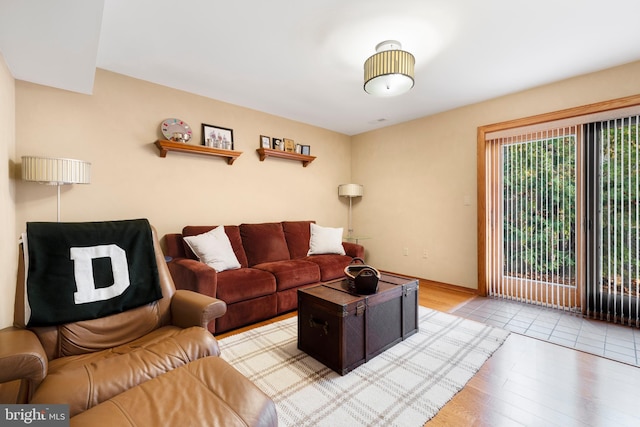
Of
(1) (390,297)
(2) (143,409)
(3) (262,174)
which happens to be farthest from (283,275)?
(2) (143,409)

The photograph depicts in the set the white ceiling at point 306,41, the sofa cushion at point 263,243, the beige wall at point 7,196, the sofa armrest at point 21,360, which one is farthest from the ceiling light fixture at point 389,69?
the beige wall at point 7,196

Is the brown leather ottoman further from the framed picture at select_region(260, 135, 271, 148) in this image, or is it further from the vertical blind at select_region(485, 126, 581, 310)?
the vertical blind at select_region(485, 126, 581, 310)

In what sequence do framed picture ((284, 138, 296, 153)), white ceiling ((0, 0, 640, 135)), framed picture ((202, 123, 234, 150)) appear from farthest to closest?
framed picture ((284, 138, 296, 153)) < framed picture ((202, 123, 234, 150)) < white ceiling ((0, 0, 640, 135))

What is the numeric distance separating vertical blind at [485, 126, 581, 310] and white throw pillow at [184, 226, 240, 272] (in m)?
3.21

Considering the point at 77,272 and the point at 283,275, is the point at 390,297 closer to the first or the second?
the point at 283,275

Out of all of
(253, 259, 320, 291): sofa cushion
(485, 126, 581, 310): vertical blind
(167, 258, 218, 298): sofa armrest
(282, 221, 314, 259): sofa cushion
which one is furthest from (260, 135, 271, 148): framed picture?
(485, 126, 581, 310): vertical blind

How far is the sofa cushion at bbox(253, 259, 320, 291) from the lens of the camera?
3027mm

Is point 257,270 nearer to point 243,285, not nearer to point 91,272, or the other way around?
point 243,285

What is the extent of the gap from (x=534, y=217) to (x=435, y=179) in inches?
50.8

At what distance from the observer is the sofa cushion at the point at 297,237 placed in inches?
152

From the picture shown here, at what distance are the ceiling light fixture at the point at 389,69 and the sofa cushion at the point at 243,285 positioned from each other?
2.11m

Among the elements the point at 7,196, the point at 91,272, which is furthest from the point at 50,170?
the point at 91,272

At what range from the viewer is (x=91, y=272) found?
165 centimetres

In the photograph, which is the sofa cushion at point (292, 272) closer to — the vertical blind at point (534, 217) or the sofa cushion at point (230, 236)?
the sofa cushion at point (230, 236)
